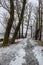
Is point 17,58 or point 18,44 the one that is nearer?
point 17,58

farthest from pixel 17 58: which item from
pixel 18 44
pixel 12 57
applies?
pixel 18 44

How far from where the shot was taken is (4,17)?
45281 mm

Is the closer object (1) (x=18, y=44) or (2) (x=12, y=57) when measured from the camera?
(2) (x=12, y=57)

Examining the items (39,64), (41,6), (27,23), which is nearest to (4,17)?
(27,23)

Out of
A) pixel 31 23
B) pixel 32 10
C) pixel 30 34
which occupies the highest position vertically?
pixel 32 10

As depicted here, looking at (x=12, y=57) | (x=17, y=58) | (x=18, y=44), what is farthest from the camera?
(x=18, y=44)

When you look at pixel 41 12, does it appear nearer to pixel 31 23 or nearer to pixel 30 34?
pixel 31 23

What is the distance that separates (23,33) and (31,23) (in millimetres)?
3773

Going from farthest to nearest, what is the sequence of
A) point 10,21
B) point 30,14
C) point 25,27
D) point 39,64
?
point 25,27 → point 30,14 → point 10,21 → point 39,64

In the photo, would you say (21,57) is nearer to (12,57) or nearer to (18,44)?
(12,57)

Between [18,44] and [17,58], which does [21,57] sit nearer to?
[17,58]

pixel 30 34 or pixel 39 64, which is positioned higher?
pixel 39 64

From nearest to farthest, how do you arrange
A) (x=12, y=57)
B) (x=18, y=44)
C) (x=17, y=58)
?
(x=17, y=58) < (x=12, y=57) < (x=18, y=44)

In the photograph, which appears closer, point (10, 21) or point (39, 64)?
point (39, 64)
